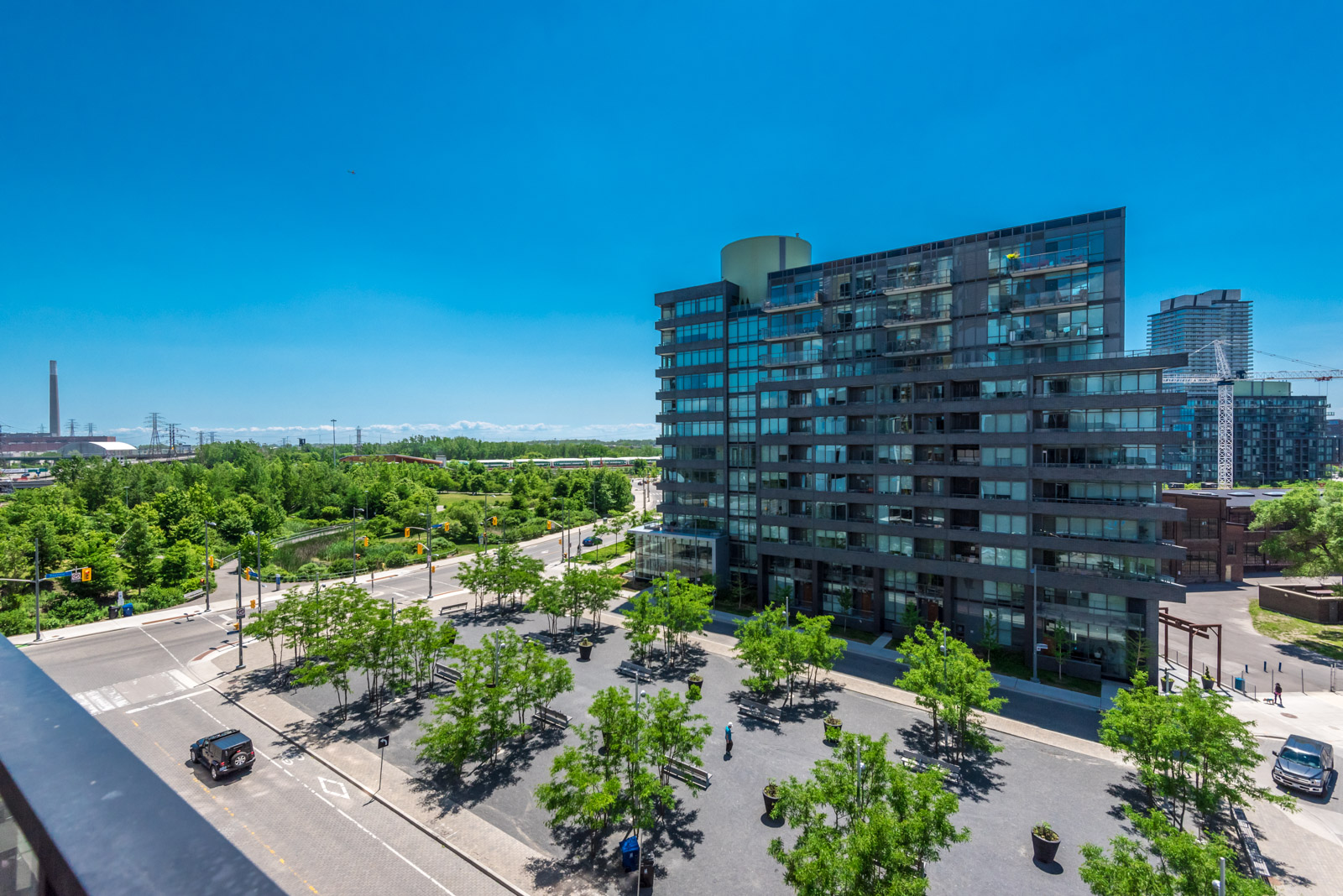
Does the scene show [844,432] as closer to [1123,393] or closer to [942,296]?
[942,296]

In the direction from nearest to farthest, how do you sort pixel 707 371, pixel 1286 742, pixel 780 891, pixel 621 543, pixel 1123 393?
pixel 780 891
pixel 1286 742
pixel 1123 393
pixel 707 371
pixel 621 543

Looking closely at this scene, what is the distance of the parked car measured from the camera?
3081 centimetres

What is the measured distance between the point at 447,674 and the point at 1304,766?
2028 inches

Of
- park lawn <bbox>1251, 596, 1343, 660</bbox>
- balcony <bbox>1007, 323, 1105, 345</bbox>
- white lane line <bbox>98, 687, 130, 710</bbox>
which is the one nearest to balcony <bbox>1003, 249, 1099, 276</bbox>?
balcony <bbox>1007, 323, 1105, 345</bbox>

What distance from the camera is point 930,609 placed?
52.6 meters

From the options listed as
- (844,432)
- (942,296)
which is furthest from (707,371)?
(942,296)

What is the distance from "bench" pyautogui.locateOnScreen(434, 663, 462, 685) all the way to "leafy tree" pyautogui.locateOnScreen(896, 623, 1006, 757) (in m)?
30.3

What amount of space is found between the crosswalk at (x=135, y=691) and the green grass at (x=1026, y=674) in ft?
196

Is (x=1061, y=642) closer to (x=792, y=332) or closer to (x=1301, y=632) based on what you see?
(x=1301, y=632)

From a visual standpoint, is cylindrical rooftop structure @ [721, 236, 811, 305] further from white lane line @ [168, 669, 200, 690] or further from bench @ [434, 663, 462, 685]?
white lane line @ [168, 669, 200, 690]

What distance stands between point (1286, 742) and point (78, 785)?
1965 inches

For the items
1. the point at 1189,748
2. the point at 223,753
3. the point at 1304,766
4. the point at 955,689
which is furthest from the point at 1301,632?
the point at 223,753

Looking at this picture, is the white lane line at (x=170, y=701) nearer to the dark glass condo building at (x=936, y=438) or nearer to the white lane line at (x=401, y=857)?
the white lane line at (x=401, y=857)

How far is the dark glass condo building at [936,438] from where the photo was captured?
4488 centimetres
